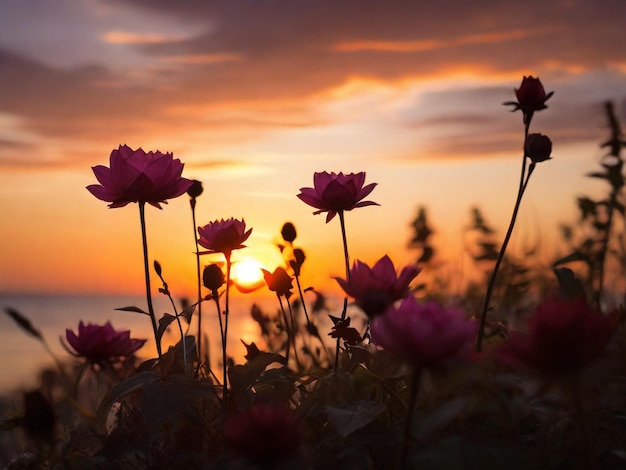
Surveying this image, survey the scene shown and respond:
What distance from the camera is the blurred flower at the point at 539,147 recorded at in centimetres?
189

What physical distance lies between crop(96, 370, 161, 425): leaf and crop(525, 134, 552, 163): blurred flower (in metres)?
1.09

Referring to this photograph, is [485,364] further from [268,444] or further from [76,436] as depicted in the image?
[76,436]

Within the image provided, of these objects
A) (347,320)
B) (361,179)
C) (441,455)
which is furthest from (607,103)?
(441,455)

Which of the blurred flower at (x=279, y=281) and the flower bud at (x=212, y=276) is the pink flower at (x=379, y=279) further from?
the blurred flower at (x=279, y=281)

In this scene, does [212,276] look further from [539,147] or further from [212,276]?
[539,147]

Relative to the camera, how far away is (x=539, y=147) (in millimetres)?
1892

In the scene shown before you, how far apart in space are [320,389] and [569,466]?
56 centimetres

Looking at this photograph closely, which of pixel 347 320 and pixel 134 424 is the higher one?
pixel 347 320

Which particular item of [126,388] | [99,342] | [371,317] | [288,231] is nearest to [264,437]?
[371,317]

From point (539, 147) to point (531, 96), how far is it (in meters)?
0.15

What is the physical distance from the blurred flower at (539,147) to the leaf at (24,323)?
50.1 inches

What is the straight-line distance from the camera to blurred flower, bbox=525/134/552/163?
1892 millimetres

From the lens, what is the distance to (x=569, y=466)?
4.85 feet

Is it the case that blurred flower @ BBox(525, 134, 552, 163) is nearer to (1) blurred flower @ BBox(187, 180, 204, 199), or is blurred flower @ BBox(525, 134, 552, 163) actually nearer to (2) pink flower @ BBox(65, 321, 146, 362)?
(1) blurred flower @ BBox(187, 180, 204, 199)
